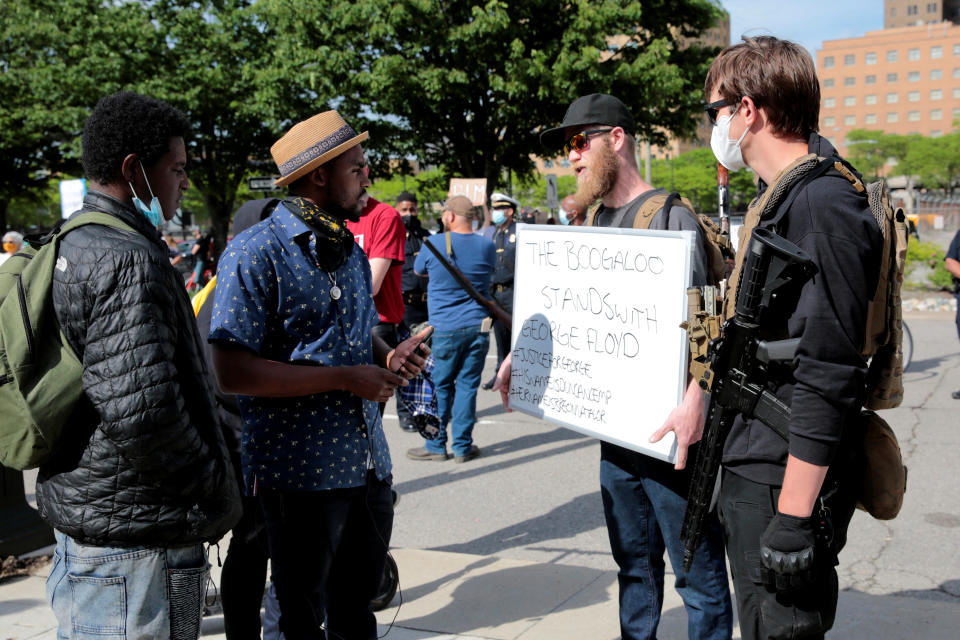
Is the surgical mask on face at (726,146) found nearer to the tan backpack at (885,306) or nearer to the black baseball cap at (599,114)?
the tan backpack at (885,306)

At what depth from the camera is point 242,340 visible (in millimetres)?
2566

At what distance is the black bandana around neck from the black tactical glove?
5.04ft

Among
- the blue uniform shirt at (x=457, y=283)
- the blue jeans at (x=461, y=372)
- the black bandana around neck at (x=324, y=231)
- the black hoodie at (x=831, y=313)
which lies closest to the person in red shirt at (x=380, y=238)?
the blue uniform shirt at (x=457, y=283)

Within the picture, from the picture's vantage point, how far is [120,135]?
7.64ft

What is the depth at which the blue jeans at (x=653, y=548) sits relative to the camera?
9.50ft

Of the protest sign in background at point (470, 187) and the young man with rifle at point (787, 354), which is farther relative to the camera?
the protest sign in background at point (470, 187)

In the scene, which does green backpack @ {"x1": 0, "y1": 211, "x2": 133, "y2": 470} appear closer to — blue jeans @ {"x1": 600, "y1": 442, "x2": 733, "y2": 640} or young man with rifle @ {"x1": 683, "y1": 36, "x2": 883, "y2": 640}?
young man with rifle @ {"x1": 683, "y1": 36, "x2": 883, "y2": 640}

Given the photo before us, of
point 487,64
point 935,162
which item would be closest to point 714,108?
point 487,64

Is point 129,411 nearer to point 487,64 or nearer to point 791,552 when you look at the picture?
point 791,552

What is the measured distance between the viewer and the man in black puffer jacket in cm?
210

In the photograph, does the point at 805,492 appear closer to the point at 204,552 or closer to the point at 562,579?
the point at 204,552

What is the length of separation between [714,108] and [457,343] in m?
4.90

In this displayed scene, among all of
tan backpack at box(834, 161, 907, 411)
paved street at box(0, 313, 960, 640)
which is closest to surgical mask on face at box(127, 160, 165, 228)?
tan backpack at box(834, 161, 907, 411)

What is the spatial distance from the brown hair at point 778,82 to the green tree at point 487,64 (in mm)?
21030
